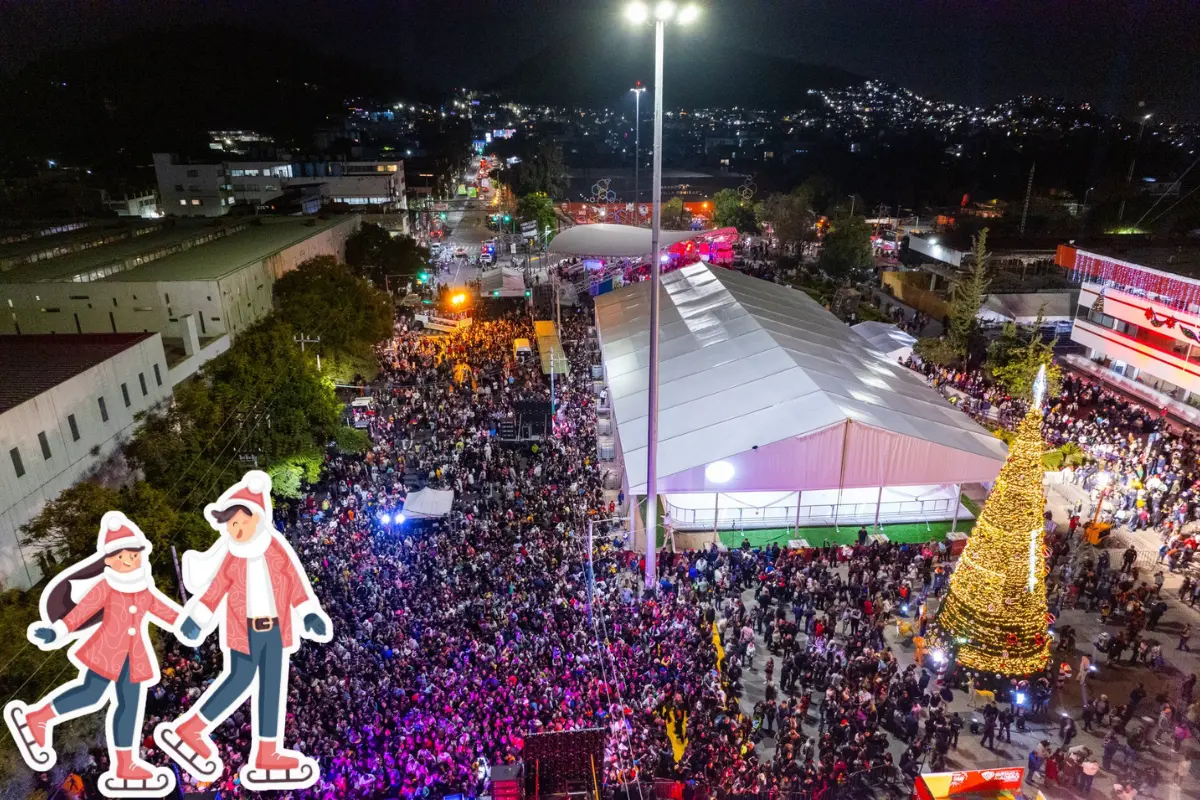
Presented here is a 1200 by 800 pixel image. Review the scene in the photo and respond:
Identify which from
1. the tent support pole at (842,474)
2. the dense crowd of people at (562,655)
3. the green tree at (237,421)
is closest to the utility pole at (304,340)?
the green tree at (237,421)

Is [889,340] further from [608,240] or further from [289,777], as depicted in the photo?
[289,777]

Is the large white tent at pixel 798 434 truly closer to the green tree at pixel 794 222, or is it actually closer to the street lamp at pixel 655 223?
the street lamp at pixel 655 223

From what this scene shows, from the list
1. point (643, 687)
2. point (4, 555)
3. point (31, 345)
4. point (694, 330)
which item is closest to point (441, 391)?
point (694, 330)

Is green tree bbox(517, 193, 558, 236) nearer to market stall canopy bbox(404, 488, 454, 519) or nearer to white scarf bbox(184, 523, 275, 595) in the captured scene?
market stall canopy bbox(404, 488, 454, 519)

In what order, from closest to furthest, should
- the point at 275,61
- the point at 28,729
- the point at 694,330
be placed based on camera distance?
the point at 28,729 → the point at 694,330 → the point at 275,61

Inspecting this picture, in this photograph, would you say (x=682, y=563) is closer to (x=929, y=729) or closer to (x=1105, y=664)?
(x=929, y=729)

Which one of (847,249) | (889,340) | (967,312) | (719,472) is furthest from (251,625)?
(847,249)

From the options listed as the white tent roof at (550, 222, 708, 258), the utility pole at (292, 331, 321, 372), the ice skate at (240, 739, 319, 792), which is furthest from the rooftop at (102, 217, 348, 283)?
the ice skate at (240, 739, 319, 792)
